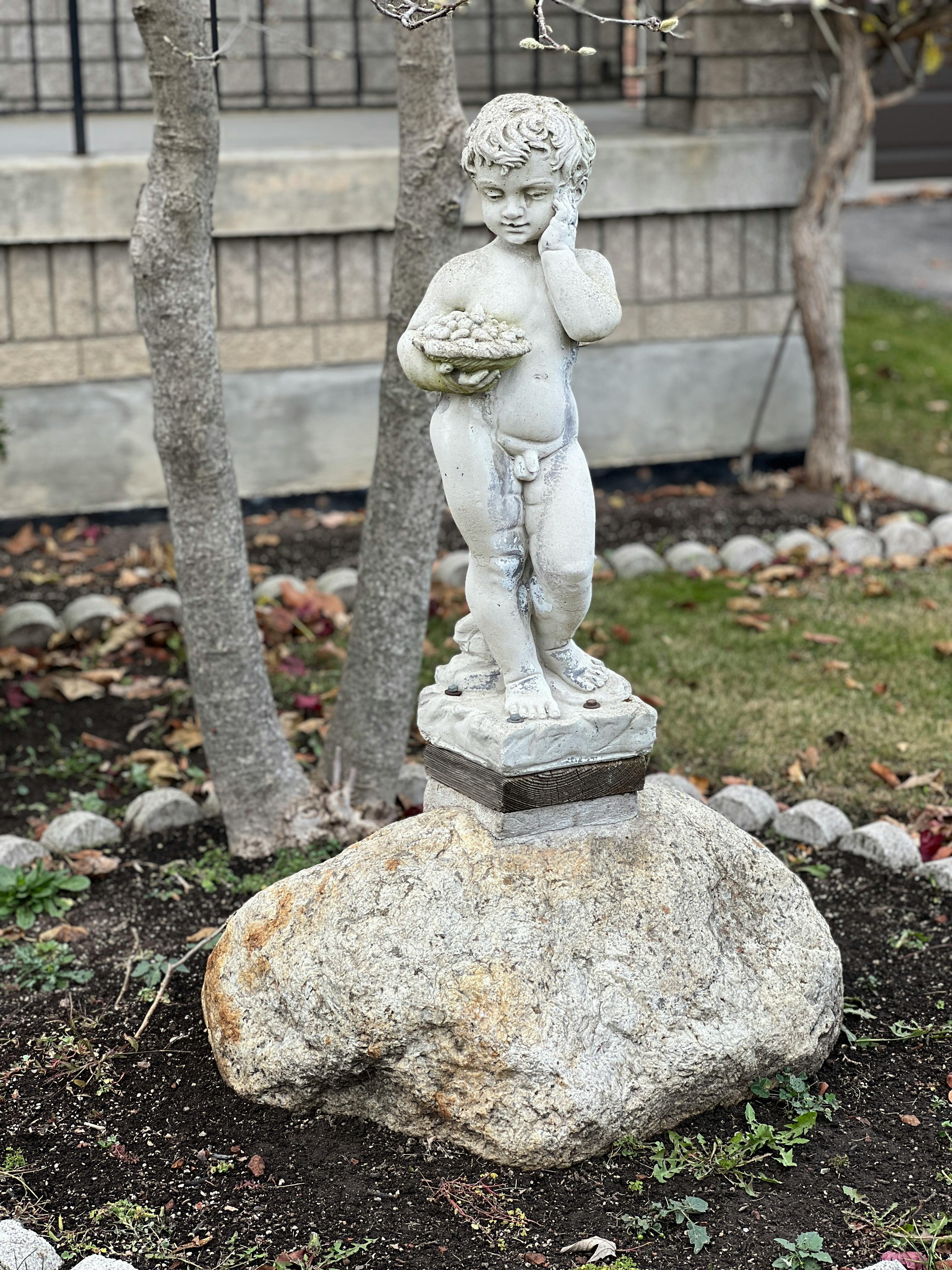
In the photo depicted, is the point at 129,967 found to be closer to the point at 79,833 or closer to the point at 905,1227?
the point at 79,833

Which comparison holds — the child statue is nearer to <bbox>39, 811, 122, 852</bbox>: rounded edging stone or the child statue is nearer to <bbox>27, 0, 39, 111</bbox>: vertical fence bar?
<bbox>39, 811, 122, 852</bbox>: rounded edging stone

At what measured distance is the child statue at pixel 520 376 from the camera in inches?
131

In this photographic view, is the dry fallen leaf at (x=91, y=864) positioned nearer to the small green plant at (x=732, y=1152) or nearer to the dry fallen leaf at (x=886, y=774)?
the small green plant at (x=732, y=1152)

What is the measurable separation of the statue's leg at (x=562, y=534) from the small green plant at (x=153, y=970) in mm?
1522

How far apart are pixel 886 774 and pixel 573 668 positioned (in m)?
2.05

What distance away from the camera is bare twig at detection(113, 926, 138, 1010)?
4.12 metres

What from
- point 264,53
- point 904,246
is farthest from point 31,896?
point 904,246

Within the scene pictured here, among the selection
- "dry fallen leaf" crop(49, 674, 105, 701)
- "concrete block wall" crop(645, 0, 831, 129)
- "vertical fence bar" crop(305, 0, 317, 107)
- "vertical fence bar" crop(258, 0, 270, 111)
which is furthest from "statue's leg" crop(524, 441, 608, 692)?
"vertical fence bar" crop(305, 0, 317, 107)

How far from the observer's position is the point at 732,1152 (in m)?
3.44

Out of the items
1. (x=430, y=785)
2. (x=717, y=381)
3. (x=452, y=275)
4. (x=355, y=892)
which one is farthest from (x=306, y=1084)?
(x=717, y=381)

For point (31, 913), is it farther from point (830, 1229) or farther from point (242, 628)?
point (830, 1229)

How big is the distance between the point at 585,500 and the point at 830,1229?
1.69 m

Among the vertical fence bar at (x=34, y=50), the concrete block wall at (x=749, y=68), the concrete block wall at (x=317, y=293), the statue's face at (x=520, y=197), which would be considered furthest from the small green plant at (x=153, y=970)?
the vertical fence bar at (x=34, y=50)

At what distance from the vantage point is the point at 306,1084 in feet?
11.9
